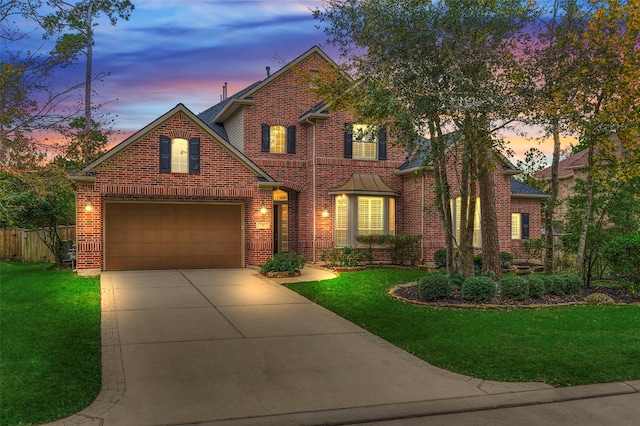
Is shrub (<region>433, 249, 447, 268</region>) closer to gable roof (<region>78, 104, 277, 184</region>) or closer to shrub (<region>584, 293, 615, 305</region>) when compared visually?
gable roof (<region>78, 104, 277, 184</region>)

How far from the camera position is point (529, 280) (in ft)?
46.0

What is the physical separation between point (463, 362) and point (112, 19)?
25587 mm

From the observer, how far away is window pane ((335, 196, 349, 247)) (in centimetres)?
2331

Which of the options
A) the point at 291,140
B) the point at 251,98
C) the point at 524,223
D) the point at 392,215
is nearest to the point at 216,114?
the point at 251,98

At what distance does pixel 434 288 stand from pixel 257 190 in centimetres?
901

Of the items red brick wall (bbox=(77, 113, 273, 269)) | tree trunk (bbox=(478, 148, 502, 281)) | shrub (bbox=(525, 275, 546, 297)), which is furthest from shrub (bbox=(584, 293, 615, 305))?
red brick wall (bbox=(77, 113, 273, 269))

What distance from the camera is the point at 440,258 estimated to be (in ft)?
69.6

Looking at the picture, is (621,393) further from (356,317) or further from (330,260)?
(330,260)

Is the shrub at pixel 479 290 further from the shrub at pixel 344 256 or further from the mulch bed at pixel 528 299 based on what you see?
the shrub at pixel 344 256

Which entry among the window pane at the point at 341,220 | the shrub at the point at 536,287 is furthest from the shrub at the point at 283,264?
the shrub at the point at 536,287

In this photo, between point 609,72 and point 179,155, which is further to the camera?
point 179,155

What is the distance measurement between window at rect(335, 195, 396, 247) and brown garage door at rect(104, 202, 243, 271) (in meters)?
4.33

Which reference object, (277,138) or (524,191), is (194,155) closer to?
(277,138)

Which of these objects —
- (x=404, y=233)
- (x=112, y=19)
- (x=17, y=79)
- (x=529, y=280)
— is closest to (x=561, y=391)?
(x=529, y=280)
